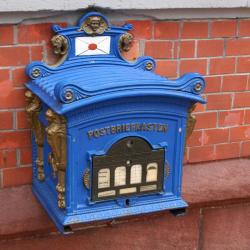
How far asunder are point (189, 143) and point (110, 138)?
0.96 m

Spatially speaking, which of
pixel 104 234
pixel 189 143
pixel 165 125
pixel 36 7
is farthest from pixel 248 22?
pixel 104 234

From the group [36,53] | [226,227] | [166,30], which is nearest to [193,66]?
[166,30]

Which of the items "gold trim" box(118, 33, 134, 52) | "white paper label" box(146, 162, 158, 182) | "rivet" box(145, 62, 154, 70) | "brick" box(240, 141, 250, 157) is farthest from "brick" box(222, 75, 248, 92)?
"white paper label" box(146, 162, 158, 182)

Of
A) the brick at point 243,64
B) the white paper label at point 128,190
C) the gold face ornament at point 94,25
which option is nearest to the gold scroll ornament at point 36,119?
the gold face ornament at point 94,25

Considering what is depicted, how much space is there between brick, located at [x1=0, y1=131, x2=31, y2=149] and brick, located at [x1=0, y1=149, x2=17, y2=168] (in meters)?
0.03

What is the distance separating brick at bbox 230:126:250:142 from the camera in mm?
3121

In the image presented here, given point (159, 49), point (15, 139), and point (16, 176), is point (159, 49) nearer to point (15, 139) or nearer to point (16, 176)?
point (15, 139)

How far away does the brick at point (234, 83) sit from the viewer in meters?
2.99

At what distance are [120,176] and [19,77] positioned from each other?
726 millimetres

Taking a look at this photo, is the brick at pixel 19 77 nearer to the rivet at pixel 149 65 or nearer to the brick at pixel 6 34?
the brick at pixel 6 34

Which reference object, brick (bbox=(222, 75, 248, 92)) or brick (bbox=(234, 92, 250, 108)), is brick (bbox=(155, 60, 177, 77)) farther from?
brick (bbox=(234, 92, 250, 108))

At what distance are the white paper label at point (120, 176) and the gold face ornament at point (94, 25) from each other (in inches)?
28.5

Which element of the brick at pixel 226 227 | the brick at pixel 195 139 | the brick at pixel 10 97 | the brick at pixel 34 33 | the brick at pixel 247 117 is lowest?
the brick at pixel 226 227

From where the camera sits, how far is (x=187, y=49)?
2.84 m
